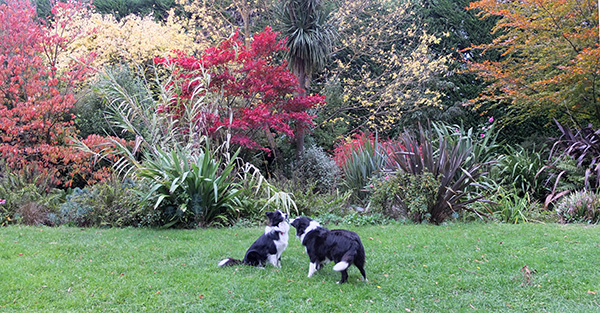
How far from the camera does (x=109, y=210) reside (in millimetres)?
5996

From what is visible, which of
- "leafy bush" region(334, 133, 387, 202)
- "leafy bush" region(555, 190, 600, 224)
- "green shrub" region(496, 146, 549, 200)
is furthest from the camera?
"leafy bush" region(334, 133, 387, 202)

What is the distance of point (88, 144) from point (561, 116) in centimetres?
1079

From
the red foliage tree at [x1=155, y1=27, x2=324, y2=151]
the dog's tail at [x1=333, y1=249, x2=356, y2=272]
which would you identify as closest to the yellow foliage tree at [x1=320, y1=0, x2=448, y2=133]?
the red foliage tree at [x1=155, y1=27, x2=324, y2=151]

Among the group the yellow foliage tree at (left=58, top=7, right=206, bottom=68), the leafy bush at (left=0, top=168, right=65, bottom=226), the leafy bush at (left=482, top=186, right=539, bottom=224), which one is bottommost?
the leafy bush at (left=0, top=168, right=65, bottom=226)

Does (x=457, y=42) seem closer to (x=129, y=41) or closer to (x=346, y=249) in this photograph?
(x=129, y=41)

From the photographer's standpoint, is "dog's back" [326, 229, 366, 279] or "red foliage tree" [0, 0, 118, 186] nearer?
"dog's back" [326, 229, 366, 279]

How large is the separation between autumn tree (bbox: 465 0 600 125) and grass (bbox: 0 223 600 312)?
407 cm

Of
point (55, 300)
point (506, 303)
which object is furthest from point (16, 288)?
point (506, 303)

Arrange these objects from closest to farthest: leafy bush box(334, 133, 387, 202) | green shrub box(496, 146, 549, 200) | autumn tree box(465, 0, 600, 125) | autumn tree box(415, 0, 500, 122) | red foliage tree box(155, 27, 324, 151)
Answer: green shrub box(496, 146, 549, 200) < red foliage tree box(155, 27, 324, 151) < leafy bush box(334, 133, 387, 202) < autumn tree box(465, 0, 600, 125) < autumn tree box(415, 0, 500, 122)

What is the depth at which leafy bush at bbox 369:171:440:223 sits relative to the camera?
580cm

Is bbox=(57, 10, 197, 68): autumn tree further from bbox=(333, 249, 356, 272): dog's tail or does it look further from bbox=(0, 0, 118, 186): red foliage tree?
bbox=(333, 249, 356, 272): dog's tail

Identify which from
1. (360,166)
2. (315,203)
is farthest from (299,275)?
(360,166)

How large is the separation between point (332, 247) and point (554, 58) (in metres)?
7.76

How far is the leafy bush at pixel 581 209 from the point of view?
19.4ft
